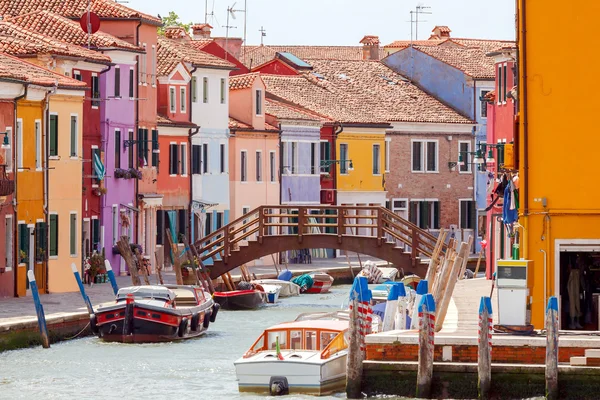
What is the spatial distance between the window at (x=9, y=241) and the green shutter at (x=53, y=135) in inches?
200

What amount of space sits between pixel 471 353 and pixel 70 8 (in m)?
33.8

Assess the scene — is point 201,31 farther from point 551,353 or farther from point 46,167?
Answer: point 551,353

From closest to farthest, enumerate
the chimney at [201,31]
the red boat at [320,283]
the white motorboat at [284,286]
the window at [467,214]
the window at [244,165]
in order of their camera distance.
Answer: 1. the white motorboat at [284,286]
2. the red boat at [320,283]
3. the window at [244,165]
4. the window at [467,214]
5. the chimney at [201,31]

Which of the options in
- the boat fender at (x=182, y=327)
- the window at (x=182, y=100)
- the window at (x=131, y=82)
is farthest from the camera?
the window at (x=182, y=100)

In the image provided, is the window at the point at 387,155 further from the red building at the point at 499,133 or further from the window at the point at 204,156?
the red building at the point at 499,133

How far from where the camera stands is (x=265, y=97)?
78.4m

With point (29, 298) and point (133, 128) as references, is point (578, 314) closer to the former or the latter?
point (29, 298)

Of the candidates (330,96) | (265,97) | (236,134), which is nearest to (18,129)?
(236,134)

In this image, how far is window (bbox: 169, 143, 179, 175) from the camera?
67.8 metres

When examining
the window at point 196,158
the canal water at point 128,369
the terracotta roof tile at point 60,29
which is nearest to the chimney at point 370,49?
the window at point 196,158

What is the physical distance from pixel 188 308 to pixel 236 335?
1.83 metres

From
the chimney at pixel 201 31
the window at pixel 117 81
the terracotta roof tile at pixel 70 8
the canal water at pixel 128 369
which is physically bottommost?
the canal water at pixel 128 369

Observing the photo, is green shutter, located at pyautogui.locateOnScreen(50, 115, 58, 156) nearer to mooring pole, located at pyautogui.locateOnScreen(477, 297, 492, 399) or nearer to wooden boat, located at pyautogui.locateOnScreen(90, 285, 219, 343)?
wooden boat, located at pyautogui.locateOnScreen(90, 285, 219, 343)

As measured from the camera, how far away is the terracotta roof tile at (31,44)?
54.4m
